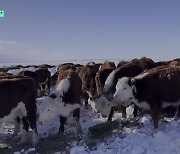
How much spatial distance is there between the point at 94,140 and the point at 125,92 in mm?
1643

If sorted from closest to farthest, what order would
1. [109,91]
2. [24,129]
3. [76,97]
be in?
[24,129]
[76,97]
[109,91]

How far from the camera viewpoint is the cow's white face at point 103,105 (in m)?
12.0

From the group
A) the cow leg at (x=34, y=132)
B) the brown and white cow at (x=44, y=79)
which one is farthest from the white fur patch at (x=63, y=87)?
the brown and white cow at (x=44, y=79)

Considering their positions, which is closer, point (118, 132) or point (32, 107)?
point (118, 132)

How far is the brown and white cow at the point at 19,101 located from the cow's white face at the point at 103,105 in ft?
8.85

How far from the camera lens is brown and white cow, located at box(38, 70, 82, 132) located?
34.3ft

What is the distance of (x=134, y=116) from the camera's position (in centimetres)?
1102

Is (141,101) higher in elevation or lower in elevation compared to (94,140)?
higher

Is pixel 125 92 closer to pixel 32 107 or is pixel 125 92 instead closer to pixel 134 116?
pixel 134 116

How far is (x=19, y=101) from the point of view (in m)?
9.79

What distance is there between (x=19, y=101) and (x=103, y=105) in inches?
128

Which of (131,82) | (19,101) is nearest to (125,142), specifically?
(131,82)

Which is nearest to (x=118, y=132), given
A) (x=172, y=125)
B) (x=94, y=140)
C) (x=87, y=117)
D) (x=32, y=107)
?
(x=94, y=140)

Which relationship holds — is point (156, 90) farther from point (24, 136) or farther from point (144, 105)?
point (24, 136)
